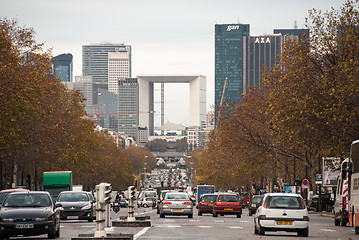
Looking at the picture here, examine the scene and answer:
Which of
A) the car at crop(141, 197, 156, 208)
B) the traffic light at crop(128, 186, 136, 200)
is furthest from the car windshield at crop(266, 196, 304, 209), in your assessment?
the car at crop(141, 197, 156, 208)

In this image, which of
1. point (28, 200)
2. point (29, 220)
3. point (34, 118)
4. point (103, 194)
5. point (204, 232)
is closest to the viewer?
point (103, 194)

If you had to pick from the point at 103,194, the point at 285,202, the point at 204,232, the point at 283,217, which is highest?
the point at 103,194

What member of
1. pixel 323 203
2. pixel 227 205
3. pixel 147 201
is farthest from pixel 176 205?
pixel 147 201

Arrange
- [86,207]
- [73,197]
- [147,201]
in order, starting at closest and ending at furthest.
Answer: [86,207] → [73,197] → [147,201]

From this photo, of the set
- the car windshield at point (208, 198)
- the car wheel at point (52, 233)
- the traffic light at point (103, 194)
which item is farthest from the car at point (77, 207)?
the traffic light at point (103, 194)

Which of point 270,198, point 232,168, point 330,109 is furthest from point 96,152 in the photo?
point 270,198

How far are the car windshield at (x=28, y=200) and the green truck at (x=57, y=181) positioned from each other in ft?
119

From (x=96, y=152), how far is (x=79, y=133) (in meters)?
22.8

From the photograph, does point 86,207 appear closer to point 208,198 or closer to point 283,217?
point 283,217

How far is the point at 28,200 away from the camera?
25.7 metres

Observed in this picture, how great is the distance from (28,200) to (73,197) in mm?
13822

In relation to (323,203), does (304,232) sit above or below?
above

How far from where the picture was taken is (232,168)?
97500 millimetres

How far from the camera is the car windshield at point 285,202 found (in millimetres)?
26797
